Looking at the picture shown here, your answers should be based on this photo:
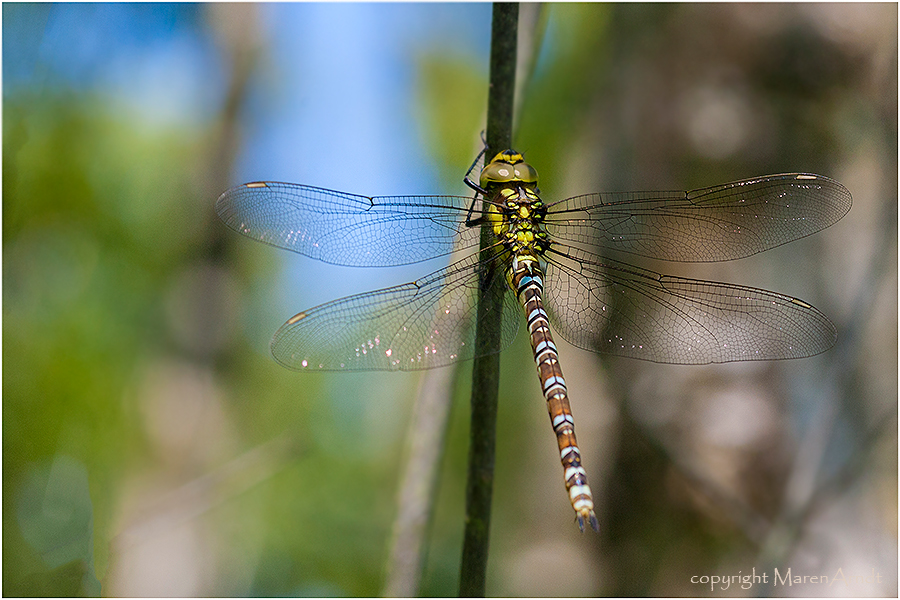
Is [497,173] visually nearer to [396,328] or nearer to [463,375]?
[396,328]

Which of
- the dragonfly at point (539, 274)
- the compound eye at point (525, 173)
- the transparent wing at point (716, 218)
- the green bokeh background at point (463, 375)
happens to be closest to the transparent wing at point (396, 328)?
the dragonfly at point (539, 274)

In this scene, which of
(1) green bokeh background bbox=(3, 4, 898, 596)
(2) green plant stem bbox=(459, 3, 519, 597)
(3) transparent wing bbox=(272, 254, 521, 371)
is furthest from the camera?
(1) green bokeh background bbox=(3, 4, 898, 596)

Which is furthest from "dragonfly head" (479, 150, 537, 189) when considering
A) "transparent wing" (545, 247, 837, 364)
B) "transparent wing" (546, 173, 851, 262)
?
"transparent wing" (545, 247, 837, 364)

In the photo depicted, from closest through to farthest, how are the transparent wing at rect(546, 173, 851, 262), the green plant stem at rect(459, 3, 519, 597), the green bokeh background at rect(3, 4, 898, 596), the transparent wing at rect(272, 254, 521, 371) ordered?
the green plant stem at rect(459, 3, 519, 597), the transparent wing at rect(272, 254, 521, 371), the transparent wing at rect(546, 173, 851, 262), the green bokeh background at rect(3, 4, 898, 596)

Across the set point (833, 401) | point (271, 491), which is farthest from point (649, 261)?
point (271, 491)

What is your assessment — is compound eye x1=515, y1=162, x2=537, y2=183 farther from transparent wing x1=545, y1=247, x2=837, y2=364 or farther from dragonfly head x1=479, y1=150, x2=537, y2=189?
transparent wing x1=545, y1=247, x2=837, y2=364

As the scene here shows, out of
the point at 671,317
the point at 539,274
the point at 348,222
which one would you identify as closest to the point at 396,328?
the point at 348,222

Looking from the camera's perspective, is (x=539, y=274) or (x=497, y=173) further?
(x=539, y=274)
